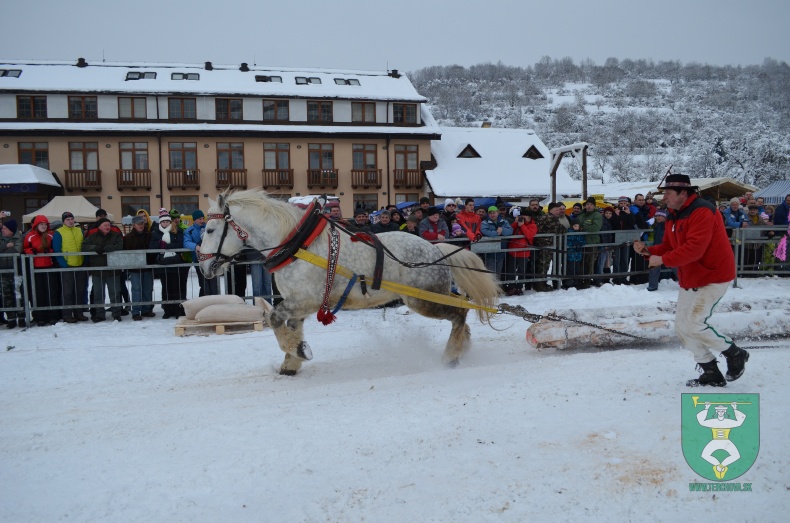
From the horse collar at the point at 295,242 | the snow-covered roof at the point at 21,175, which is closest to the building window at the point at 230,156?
the snow-covered roof at the point at 21,175

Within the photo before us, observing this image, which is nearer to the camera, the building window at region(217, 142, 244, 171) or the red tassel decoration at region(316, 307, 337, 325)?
the red tassel decoration at region(316, 307, 337, 325)

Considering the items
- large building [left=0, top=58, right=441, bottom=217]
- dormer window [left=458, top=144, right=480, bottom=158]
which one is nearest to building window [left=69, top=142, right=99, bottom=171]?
large building [left=0, top=58, right=441, bottom=217]

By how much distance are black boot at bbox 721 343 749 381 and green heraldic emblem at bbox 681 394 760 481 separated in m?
0.52

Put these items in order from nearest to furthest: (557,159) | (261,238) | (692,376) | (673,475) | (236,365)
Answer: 1. (673,475)
2. (692,376)
3. (261,238)
4. (236,365)
5. (557,159)

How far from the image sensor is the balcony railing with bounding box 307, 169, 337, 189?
34625mm

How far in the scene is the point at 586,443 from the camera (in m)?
3.95

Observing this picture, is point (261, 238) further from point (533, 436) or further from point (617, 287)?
point (617, 287)

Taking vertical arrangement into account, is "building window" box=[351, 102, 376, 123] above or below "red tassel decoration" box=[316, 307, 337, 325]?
above

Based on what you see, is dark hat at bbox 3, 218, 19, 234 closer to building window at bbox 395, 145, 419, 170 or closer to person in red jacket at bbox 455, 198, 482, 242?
person in red jacket at bbox 455, 198, 482, 242

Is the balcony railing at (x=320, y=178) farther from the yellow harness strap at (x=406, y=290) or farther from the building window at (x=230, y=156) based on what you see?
the yellow harness strap at (x=406, y=290)

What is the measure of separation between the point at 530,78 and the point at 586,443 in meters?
181

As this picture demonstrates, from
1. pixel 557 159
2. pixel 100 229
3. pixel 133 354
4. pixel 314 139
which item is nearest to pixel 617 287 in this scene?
pixel 133 354

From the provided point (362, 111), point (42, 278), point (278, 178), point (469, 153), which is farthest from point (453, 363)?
point (469, 153)

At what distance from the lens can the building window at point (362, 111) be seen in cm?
3534
